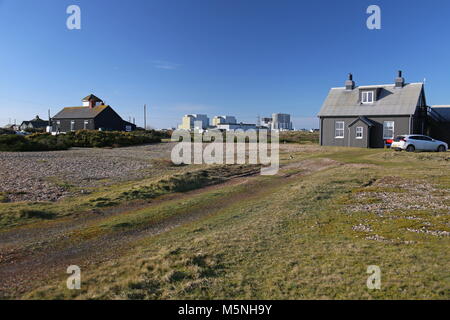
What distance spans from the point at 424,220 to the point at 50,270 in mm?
11091

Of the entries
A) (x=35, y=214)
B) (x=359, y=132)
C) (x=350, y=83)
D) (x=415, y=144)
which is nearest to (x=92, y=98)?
(x=350, y=83)

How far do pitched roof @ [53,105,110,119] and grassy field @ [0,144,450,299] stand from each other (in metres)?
64.3

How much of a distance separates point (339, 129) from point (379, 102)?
6091 mm

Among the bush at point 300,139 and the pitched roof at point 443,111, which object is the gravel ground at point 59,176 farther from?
the pitched roof at point 443,111

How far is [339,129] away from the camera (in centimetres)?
4378

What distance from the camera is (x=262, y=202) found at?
14141 mm

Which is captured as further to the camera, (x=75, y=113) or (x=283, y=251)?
(x=75, y=113)

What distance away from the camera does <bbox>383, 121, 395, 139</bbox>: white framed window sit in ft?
132

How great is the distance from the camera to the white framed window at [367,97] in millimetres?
42781

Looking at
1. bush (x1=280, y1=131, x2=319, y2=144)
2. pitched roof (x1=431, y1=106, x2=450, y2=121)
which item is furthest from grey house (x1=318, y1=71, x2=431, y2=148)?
bush (x1=280, y1=131, x2=319, y2=144)

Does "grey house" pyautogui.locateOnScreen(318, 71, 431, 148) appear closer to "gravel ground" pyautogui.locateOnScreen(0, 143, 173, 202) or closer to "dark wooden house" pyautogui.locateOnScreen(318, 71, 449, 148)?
"dark wooden house" pyautogui.locateOnScreen(318, 71, 449, 148)

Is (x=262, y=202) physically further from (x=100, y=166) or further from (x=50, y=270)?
(x=100, y=166)
